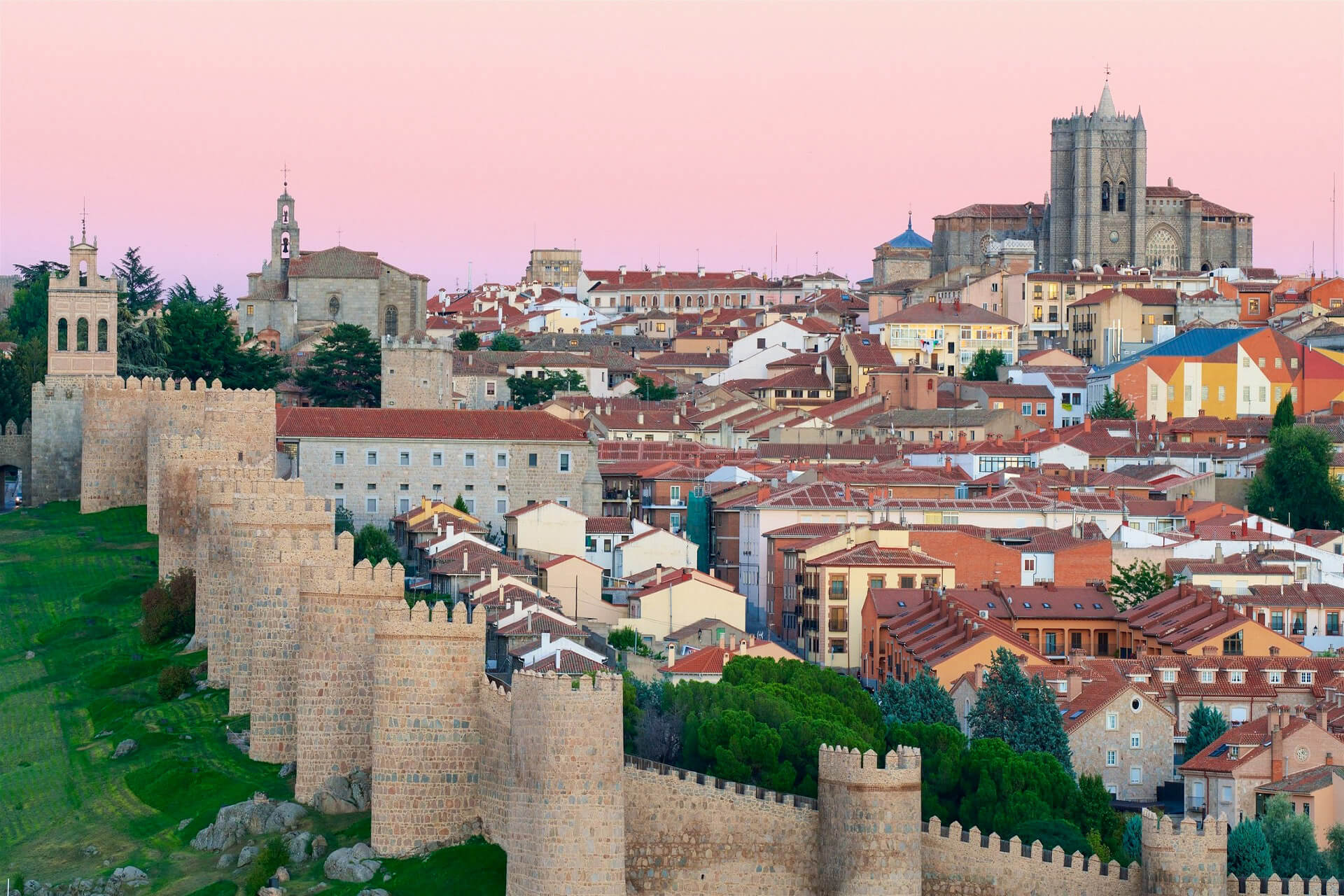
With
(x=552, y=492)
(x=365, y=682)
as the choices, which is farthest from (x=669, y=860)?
(x=552, y=492)

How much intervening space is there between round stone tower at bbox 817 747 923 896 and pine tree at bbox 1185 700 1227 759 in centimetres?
1556

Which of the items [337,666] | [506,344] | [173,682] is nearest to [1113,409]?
[506,344]

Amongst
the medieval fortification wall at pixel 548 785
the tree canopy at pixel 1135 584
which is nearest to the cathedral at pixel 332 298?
the tree canopy at pixel 1135 584

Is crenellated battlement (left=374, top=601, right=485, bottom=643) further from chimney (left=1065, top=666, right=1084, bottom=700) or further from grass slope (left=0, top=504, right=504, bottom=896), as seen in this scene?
chimney (left=1065, top=666, right=1084, bottom=700)

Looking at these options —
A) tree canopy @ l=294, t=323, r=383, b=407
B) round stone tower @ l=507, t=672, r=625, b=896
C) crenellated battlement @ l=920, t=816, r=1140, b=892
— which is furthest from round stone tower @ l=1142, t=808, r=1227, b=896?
tree canopy @ l=294, t=323, r=383, b=407

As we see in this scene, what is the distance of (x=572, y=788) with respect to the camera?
33656mm

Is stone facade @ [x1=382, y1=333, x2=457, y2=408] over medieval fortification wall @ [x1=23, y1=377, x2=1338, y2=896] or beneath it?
over

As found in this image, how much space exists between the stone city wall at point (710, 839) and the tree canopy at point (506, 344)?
223 feet

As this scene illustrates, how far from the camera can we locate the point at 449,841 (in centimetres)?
3594

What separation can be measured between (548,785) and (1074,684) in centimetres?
1910

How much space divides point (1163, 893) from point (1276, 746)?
12.2 meters

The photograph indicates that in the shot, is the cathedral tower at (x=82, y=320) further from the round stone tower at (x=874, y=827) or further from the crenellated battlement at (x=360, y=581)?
the round stone tower at (x=874, y=827)

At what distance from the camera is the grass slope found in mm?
37703

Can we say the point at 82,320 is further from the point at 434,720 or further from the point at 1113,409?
the point at 1113,409
